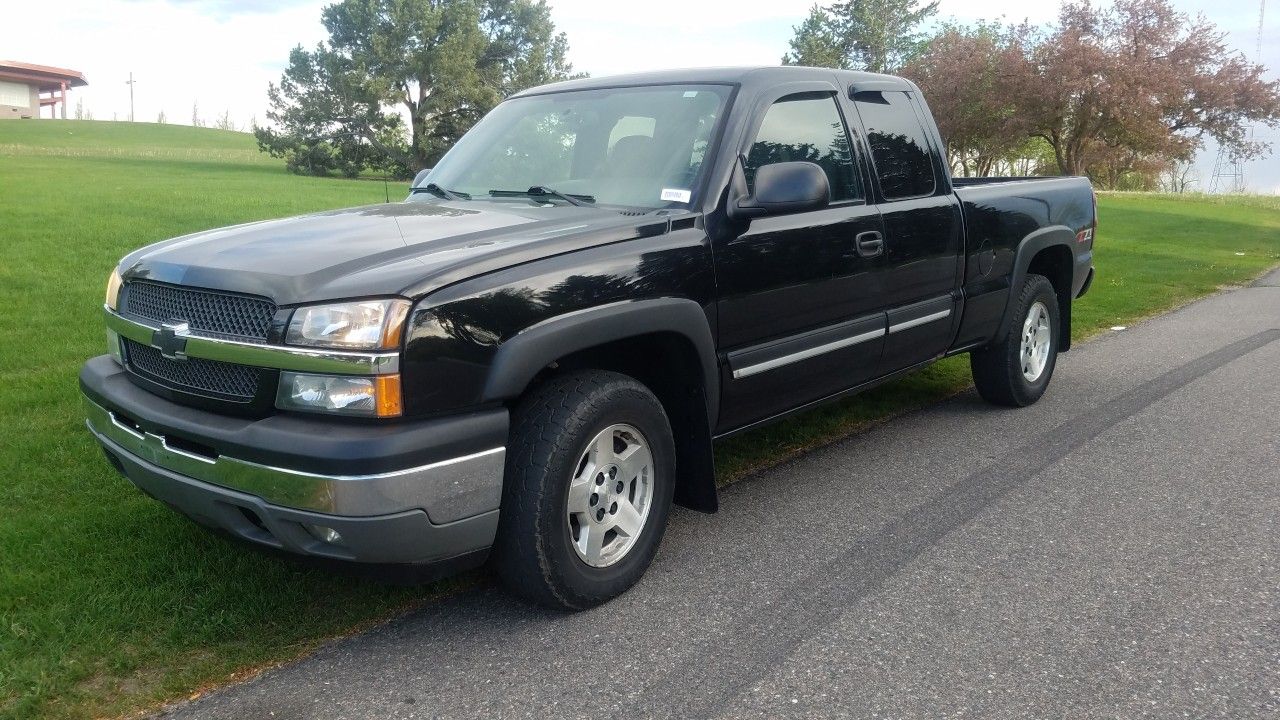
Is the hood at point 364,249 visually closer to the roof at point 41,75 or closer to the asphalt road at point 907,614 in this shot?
the asphalt road at point 907,614

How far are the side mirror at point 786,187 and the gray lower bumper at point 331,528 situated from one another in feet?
5.12

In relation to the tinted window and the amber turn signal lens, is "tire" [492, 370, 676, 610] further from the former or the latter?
the tinted window

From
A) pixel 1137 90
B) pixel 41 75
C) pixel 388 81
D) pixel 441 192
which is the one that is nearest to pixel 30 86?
pixel 41 75

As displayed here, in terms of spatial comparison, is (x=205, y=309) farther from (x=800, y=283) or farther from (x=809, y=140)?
(x=809, y=140)

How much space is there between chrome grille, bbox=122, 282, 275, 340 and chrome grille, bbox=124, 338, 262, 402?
10 centimetres

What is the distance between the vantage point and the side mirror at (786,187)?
3666 millimetres

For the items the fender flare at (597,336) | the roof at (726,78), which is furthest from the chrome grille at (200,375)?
the roof at (726,78)

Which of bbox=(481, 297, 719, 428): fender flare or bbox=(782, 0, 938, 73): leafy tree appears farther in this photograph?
bbox=(782, 0, 938, 73): leafy tree

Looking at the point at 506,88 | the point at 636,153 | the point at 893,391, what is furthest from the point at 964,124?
the point at 636,153

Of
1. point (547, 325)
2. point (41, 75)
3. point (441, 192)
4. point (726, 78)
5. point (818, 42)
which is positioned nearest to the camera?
point (547, 325)

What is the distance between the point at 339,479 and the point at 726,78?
7.99ft

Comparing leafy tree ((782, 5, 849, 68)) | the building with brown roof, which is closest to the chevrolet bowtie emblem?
leafy tree ((782, 5, 849, 68))

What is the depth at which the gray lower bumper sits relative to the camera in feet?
9.13

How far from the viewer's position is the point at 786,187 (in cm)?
367
